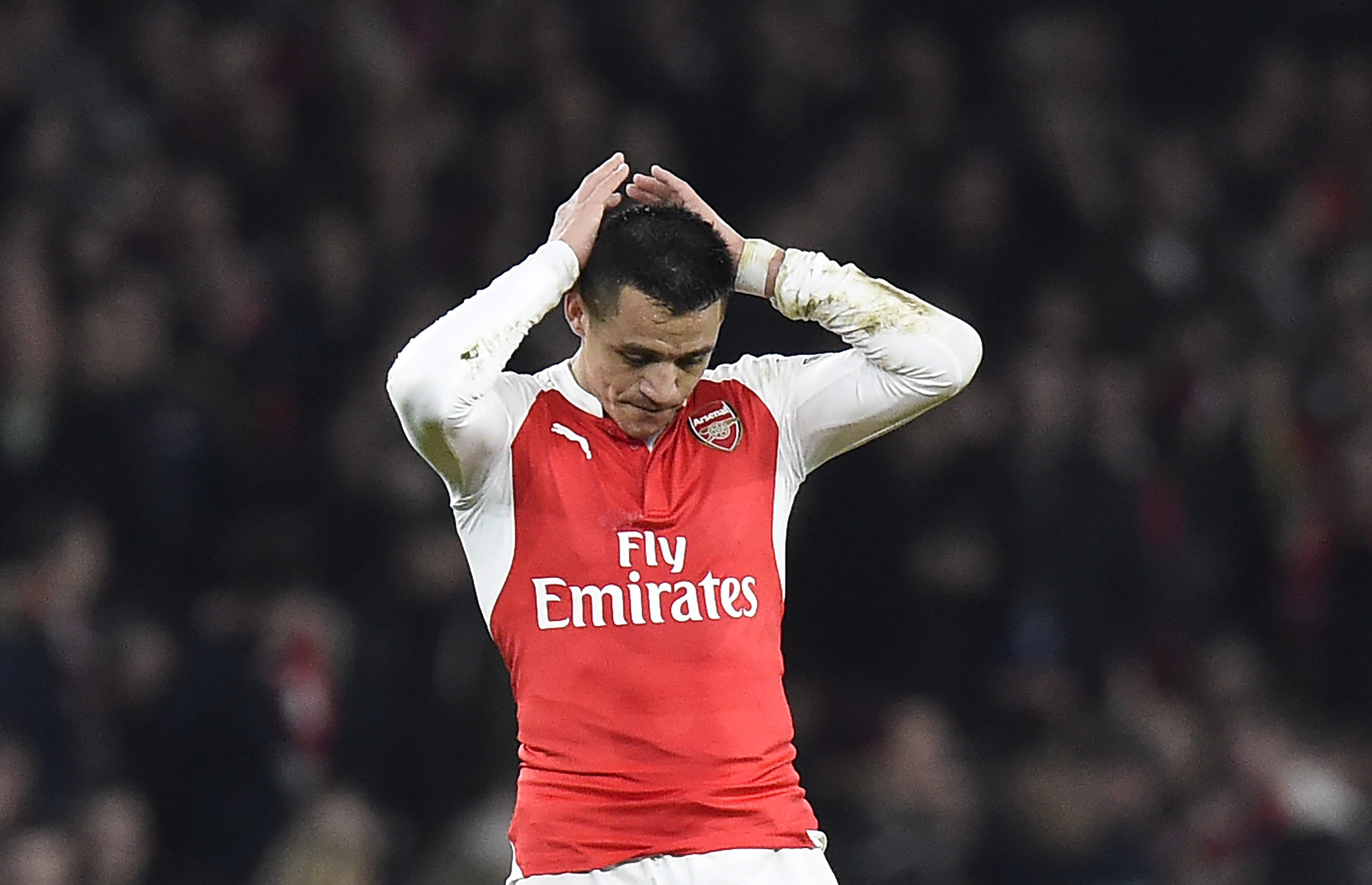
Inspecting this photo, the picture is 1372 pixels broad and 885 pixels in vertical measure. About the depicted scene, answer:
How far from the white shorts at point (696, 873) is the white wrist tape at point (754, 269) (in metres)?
0.91

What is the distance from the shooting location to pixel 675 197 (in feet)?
11.9

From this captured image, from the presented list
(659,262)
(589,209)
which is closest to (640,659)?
(659,262)

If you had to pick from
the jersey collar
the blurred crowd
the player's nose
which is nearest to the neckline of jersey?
the jersey collar

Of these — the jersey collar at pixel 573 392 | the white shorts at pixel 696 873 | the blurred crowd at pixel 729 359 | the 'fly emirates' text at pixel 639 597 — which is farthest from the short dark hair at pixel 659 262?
the blurred crowd at pixel 729 359

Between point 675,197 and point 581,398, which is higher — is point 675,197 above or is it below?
above

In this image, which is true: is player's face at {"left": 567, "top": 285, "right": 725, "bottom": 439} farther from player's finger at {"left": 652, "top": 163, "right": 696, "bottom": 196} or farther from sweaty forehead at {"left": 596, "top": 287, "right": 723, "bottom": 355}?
player's finger at {"left": 652, "top": 163, "right": 696, "bottom": 196}

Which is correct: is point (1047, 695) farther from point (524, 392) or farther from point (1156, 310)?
point (524, 392)

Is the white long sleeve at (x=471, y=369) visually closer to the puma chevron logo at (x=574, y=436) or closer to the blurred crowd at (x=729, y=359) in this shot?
the puma chevron logo at (x=574, y=436)

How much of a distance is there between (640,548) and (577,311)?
16.4 inches

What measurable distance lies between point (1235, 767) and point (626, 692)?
4318 mm

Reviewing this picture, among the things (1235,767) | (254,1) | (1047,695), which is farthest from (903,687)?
(254,1)

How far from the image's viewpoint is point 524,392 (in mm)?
3580

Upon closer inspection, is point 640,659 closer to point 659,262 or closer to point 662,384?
point 662,384

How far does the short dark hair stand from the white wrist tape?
0.05 meters
